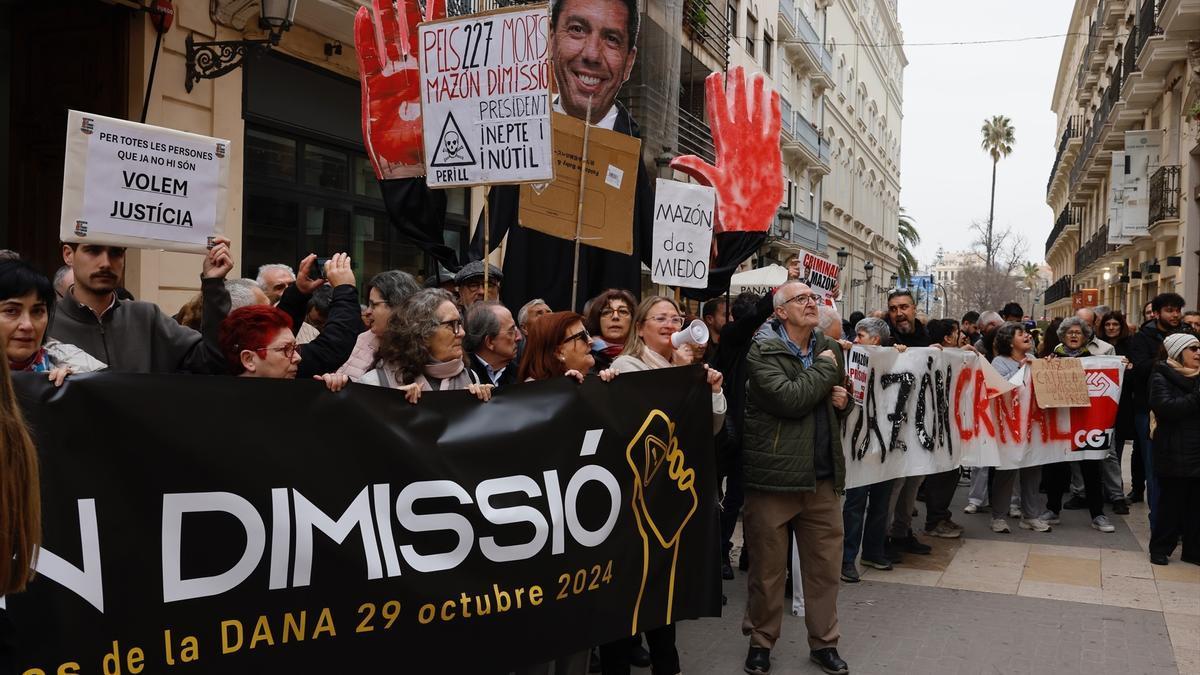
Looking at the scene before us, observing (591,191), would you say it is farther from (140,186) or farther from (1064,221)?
(1064,221)

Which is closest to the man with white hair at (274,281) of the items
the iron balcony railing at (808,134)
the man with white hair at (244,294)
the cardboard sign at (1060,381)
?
the man with white hair at (244,294)

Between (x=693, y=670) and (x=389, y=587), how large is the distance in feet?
7.64

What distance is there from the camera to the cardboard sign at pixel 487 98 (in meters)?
5.24

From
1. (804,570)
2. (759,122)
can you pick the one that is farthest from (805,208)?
(804,570)

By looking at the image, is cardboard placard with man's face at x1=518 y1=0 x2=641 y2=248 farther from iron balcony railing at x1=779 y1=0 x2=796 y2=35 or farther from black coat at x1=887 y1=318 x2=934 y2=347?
iron balcony railing at x1=779 y1=0 x2=796 y2=35

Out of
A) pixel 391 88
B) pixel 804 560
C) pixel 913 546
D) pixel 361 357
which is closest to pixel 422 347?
pixel 361 357

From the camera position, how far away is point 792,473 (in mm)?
4957

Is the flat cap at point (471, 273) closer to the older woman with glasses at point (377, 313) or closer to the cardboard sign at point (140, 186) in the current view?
the older woman with glasses at point (377, 313)

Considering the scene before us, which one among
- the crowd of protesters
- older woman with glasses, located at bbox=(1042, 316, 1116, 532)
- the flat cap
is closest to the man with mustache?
the crowd of protesters

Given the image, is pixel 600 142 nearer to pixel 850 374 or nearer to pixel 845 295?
pixel 850 374

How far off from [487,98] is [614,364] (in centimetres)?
168

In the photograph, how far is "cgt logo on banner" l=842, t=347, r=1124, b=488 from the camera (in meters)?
6.98

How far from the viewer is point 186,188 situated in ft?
→ 12.6

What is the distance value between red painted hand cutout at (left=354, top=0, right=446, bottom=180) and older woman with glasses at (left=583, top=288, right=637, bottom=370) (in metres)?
→ 1.63
